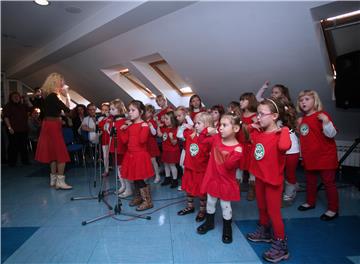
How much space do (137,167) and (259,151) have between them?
129 cm

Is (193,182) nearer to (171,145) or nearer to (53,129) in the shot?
(171,145)

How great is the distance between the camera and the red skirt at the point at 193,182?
251cm

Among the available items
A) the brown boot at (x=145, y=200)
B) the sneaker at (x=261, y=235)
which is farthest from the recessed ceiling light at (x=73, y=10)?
the sneaker at (x=261, y=235)

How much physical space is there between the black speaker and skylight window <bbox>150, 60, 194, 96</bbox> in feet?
9.83

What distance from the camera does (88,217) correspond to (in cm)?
280

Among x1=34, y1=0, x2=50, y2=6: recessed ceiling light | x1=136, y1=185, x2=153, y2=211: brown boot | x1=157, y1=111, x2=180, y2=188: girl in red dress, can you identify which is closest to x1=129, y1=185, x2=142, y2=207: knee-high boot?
x1=136, y1=185, x2=153, y2=211: brown boot

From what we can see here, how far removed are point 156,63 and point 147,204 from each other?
3.58m

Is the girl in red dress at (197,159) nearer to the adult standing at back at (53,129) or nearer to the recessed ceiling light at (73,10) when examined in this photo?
the adult standing at back at (53,129)

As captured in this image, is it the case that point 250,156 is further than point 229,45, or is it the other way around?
point 229,45

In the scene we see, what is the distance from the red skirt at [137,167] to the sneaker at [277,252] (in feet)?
4.45

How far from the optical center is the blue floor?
6.74 ft

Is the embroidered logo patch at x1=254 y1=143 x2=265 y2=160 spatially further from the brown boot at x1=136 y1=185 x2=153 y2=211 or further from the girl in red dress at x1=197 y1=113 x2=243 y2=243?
the brown boot at x1=136 y1=185 x2=153 y2=211

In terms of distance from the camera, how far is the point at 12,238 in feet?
7.77

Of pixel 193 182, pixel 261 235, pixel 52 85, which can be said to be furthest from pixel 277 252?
pixel 52 85
